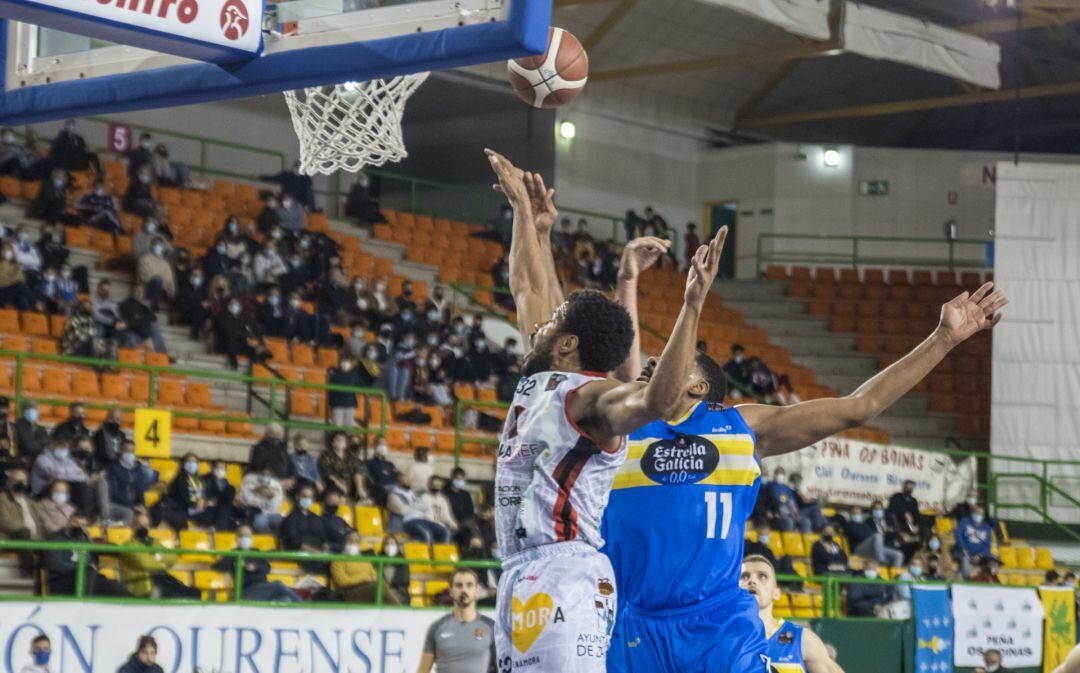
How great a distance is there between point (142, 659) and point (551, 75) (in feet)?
18.2

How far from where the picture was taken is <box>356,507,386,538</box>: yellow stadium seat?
15127mm

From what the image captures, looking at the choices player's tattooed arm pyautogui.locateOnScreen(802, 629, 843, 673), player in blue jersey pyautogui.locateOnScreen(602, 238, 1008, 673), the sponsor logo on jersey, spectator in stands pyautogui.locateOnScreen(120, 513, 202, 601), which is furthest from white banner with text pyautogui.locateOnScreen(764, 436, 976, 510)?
the sponsor logo on jersey

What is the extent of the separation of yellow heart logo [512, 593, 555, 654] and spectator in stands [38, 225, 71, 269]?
13.0 m

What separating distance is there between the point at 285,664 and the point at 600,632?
694 cm

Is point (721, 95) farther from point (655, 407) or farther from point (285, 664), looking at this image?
point (655, 407)

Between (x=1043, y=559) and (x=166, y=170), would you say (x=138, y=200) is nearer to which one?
(x=166, y=170)

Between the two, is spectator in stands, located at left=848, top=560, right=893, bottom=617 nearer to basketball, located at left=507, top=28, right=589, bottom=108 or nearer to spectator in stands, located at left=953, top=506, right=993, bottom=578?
spectator in stands, located at left=953, top=506, right=993, bottom=578

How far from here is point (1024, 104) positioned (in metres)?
30.5

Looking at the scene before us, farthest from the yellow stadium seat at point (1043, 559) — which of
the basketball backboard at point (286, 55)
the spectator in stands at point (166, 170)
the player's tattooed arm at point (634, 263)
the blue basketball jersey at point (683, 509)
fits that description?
the basketball backboard at point (286, 55)

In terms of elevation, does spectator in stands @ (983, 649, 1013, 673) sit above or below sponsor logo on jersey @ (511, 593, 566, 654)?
below

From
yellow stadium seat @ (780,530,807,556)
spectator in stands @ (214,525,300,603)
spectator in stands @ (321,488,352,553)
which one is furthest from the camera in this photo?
Result: yellow stadium seat @ (780,530,807,556)

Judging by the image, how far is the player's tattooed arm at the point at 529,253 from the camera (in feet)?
19.5

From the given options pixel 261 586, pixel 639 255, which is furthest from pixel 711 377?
pixel 261 586

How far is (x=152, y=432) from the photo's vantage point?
47.6 feet
